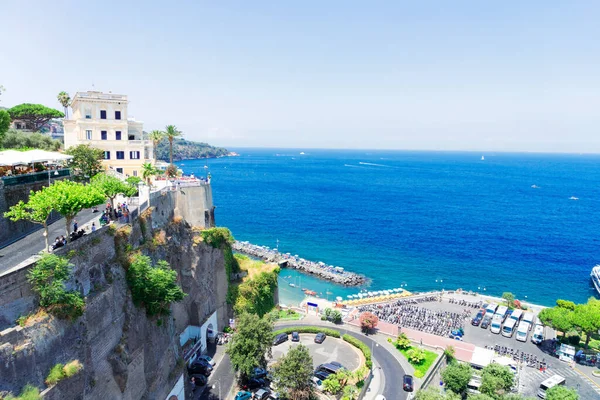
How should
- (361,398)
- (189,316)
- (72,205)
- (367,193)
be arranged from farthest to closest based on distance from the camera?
(367,193) < (189,316) < (361,398) < (72,205)

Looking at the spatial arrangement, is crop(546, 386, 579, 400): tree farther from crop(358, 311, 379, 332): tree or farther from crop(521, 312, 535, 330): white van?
crop(521, 312, 535, 330): white van

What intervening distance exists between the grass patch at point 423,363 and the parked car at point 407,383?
66.0 inches

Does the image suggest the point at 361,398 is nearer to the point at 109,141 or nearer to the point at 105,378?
the point at 105,378

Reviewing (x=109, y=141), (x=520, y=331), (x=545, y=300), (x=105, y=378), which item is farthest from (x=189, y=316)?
(x=545, y=300)

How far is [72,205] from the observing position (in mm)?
23688

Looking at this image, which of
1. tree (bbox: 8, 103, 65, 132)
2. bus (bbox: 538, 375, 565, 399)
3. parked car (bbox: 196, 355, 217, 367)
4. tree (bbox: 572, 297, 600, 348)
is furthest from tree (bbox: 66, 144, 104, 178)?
tree (bbox: 572, 297, 600, 348)

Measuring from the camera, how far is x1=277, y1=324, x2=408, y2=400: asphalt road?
124 ft

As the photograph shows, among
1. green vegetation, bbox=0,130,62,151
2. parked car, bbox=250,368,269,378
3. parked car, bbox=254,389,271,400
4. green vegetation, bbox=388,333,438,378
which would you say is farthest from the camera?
green vegetation, bbox=0,130,62,151

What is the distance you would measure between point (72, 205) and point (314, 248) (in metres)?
72.2

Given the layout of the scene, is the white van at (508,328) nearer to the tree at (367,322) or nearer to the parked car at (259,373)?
the tree at (367,322)

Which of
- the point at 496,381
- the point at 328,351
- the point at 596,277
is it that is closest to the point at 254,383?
the point at 328,351

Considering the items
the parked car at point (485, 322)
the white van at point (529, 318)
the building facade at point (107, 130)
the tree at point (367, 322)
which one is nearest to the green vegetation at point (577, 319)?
the white van at point (529, 318)

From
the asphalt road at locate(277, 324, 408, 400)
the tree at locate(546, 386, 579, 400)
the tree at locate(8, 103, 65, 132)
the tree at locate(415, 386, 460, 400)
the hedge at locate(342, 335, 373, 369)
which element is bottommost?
the asphalt road at locate(277, 324, 408, 400)

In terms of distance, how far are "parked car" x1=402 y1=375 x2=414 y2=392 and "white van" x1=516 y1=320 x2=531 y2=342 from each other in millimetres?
22466
